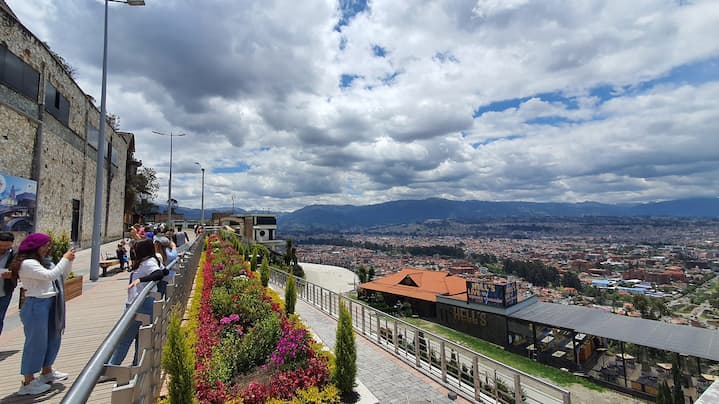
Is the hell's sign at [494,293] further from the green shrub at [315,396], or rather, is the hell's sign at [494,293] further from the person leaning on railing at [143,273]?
the person leaning on railing at [143,273]

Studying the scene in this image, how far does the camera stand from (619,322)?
67.7 feet

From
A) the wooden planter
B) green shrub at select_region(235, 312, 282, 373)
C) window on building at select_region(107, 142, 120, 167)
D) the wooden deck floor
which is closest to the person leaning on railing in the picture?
the wooden deck floor

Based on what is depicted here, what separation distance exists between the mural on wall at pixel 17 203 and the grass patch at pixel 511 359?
74.5 feet

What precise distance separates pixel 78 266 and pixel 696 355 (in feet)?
94.6

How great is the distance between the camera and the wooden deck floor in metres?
3.49

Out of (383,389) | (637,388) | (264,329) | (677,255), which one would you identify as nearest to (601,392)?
(637,388)

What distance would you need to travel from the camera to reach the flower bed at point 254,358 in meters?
4.33

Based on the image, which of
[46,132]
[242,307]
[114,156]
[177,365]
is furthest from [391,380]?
[114,156]

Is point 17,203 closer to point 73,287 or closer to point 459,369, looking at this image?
point 73,287

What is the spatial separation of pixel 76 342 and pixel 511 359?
21.9 metres

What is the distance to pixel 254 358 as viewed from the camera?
561cm

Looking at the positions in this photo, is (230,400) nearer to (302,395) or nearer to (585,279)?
(302,395)

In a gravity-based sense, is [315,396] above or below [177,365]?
below

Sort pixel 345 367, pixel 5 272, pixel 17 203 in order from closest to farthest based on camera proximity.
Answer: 1. pixel 5 272
2. pixel 345 367
3. pixel 17 203
